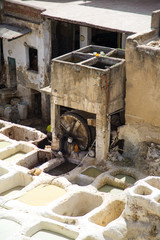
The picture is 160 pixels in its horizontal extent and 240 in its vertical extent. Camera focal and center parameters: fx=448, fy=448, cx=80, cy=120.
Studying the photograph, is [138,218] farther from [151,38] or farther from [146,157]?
[151,38]

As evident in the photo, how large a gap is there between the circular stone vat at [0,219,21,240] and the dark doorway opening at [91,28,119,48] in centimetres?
1391

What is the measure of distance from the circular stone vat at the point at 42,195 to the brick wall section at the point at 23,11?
11.1 m

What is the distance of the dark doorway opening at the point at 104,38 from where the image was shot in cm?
2691

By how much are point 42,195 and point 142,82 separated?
6276 millimetres

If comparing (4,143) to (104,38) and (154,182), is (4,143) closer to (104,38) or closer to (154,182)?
(154,182)

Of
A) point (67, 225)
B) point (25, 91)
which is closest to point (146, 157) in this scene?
point (67, 225)

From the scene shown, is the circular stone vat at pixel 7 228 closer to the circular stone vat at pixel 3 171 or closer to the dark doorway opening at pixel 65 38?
the circular stone vat at pixel 3 171

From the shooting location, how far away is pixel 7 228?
15812 mm

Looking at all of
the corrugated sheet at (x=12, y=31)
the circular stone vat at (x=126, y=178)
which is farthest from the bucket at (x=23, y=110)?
the circular stone vat at (x=126, y=178)

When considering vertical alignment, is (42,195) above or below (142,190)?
below

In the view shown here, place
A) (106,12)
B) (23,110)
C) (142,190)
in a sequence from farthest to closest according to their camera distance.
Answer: (23,110) → (106,12) → (142,190)

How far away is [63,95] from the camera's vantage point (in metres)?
19.7

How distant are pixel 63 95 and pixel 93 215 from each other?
5.90m

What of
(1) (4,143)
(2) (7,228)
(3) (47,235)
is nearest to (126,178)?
(3) (47,235)
